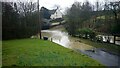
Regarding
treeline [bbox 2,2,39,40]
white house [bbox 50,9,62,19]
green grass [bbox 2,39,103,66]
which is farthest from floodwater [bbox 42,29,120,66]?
white house [bbox 50,9,62,19]

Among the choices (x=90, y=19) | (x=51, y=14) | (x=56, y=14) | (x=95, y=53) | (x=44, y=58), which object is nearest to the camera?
(x=44, y=58)

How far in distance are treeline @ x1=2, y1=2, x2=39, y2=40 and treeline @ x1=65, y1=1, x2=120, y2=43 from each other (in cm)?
399

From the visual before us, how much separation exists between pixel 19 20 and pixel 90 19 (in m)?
7.37

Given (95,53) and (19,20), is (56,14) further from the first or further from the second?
(95,53)

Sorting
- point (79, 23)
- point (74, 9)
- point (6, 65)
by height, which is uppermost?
point (74, 9)

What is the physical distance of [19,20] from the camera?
52.1 feet

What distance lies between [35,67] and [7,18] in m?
10.4

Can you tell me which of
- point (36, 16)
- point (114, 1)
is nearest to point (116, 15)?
point (114, 1)

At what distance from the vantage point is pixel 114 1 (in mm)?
13539

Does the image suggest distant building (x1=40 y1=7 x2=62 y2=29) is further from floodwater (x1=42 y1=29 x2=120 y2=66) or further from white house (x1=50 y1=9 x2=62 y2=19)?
floodwater (x1=42 y1=29 x2=120 y2=66)

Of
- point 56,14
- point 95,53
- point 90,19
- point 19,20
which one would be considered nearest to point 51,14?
point 56,14

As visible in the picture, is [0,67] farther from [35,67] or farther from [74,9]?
[74,9]

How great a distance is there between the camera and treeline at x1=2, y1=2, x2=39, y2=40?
14959mm

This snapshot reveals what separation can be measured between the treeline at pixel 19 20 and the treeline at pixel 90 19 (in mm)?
3994
